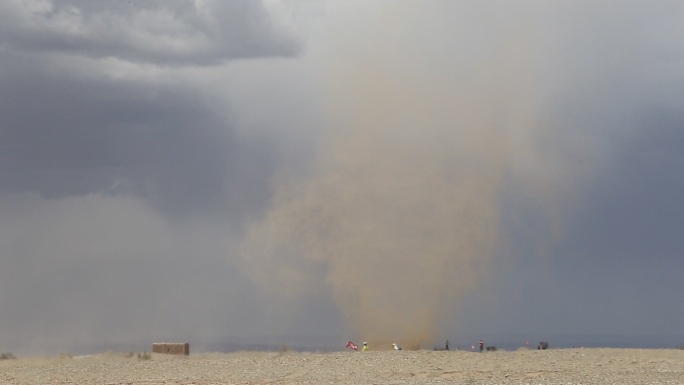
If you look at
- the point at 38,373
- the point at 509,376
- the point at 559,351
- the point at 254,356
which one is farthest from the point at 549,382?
the point at 38,373

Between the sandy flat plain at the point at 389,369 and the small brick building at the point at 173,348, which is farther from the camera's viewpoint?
the small brick building at the point at 173,348

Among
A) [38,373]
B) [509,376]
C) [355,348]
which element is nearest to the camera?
[509,376]

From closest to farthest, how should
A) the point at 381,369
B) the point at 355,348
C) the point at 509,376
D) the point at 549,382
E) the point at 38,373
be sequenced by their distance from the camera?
the point at 549,382, the point at 509,376, the point at 381,369, the point at 38,373, the point at 355,348

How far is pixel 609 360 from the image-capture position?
190 feet

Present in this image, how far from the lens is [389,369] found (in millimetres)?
56500

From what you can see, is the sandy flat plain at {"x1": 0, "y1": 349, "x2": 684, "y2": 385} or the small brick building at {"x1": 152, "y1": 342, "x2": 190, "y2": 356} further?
the small brick building at {"x1": 152, "y1": 342, "x2": 190, "y2": 356}

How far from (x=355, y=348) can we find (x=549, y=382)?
2548 cm

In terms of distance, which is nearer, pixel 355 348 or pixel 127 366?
pixel 127 366

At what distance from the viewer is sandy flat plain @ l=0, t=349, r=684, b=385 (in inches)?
2066

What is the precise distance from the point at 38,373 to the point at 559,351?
3053cm

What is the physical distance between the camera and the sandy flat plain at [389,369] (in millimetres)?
52469

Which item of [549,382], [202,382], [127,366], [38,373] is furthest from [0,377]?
[549,382]

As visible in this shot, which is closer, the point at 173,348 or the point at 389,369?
the point at 389,369

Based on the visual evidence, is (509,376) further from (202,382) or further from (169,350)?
(169,350)
